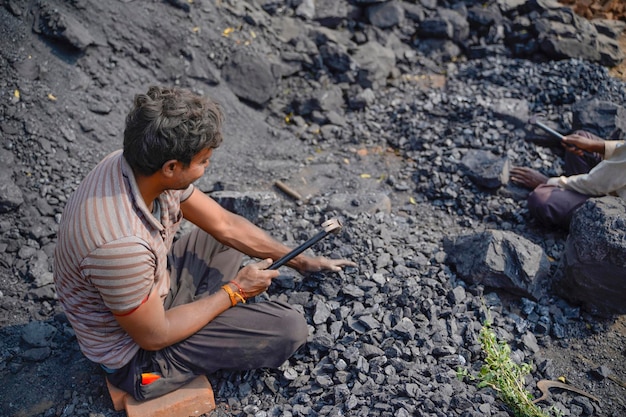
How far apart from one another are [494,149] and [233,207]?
2925 mm

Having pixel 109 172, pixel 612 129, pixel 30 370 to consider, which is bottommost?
pixel 30 370

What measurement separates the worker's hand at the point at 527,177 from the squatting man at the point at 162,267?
277 cm

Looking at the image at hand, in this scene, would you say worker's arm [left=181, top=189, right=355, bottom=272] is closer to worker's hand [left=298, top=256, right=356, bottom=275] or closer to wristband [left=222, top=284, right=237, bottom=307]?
worker's hand [left=298, top=256, right=356, bottom=275]

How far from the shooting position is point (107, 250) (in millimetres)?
2443

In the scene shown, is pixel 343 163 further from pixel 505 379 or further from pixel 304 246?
pixel 505 379

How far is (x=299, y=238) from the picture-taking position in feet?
14.3

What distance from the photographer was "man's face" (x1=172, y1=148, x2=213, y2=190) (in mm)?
2660

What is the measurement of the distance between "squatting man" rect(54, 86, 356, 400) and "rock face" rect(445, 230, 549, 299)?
141 cm

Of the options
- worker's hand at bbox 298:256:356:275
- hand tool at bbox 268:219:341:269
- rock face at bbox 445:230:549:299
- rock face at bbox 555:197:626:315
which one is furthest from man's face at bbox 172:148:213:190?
rock face at bbox 555:197:626:315

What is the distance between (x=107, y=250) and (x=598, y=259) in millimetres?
3277

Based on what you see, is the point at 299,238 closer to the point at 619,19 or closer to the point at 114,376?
the point at 114,376

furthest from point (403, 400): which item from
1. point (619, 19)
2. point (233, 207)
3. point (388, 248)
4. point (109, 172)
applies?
point (619, 19)

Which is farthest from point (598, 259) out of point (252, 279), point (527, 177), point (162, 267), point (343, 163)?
point (162, 267)

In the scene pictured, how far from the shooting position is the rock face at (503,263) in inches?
151
